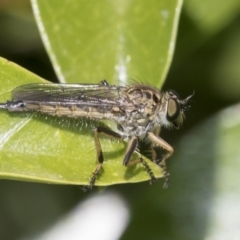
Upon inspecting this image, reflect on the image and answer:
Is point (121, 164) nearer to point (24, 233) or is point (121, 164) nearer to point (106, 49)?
point (106, 49)

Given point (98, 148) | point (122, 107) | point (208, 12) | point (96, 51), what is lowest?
point (122, 107)

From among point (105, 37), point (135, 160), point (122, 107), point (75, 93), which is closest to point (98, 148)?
point (135, 160)

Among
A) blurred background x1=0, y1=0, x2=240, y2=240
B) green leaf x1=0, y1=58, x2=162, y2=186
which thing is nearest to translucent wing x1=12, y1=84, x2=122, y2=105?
blurred background x1=0, y1=0, x2=240, y2=240

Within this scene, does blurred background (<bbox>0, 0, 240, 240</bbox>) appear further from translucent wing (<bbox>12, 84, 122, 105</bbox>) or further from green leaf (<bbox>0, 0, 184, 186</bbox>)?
green leaf (<bbox>0, 0, 184, 186</bbox>)

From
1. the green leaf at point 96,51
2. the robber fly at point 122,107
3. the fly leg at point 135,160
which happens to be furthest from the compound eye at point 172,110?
the green leaf at point 96,51

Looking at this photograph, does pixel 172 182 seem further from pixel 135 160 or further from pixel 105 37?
pixel 105 37

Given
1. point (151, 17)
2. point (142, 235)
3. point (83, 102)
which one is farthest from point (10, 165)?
point (83, 102)
